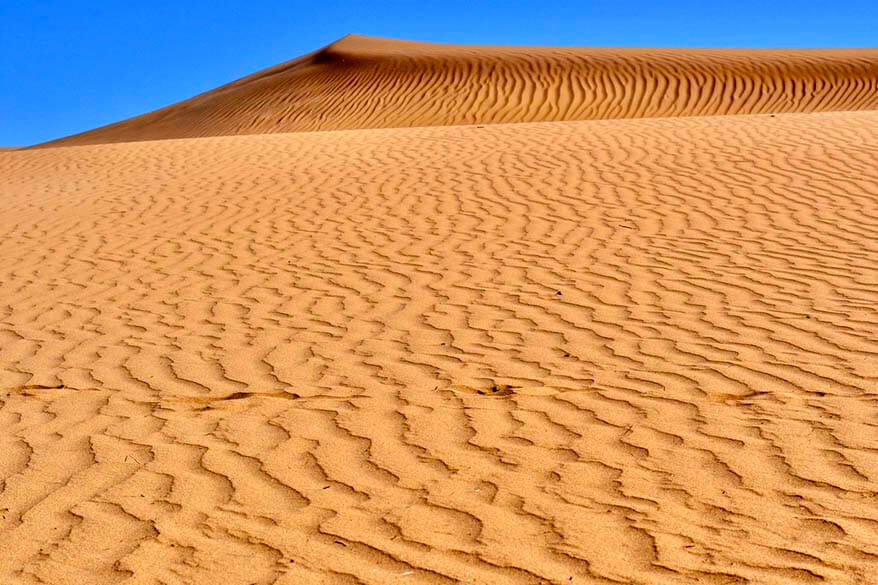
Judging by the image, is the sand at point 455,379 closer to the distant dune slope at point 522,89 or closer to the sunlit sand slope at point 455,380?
the sunlit sand slope at point 455,380

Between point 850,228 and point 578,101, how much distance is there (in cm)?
2018

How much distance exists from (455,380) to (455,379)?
0.02 m

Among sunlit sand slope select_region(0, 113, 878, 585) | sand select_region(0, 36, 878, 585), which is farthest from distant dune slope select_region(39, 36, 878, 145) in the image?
sunlit sand slope select_region(0, 113, 878, 585)

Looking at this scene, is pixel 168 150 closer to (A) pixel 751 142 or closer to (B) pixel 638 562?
(A) pixel 751 142

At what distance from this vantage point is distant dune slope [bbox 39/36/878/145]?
27516mm

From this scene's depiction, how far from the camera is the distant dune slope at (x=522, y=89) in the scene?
1083 inches

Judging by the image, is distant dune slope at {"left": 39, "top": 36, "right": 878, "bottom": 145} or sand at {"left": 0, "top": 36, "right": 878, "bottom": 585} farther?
distant dune slope at {"left": 39, "top": 36, "right": 878, "bottom": 145}

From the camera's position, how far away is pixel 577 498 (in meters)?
3.61

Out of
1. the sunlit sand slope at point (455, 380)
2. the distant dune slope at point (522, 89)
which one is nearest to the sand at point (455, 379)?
the sunlit sand slope at point (455, 380)

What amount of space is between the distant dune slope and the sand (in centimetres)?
1619

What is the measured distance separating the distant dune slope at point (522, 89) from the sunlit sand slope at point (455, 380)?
53.9 feet

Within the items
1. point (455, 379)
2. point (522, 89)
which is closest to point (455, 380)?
point (455, 379)

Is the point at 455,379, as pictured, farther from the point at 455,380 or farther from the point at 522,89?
the point at 522,89

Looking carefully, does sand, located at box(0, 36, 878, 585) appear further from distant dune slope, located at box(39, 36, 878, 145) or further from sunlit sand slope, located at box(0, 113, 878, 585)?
distant dune slope, located at box(39, 36, 878, 145)
